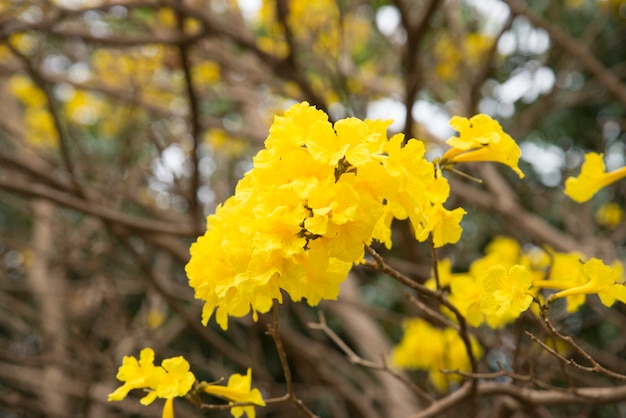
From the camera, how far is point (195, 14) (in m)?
2.47

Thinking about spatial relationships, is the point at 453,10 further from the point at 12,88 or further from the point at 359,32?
the point at 12,88

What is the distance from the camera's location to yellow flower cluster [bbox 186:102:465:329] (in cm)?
88

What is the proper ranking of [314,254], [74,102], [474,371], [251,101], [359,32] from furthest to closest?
1. [359,32]
2. [74,102]
3. [251,101]
4. [474,371]
5. [314,254]

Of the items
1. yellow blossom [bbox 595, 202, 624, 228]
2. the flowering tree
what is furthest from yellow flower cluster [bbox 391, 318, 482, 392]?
yellow blossom [bbox 595, 202, 624, 228]

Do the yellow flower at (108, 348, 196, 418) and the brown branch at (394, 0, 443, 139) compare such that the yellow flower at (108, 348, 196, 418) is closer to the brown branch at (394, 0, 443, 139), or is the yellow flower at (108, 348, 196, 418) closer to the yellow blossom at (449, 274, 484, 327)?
the yellow blossom at (449, 274, 484, 327)

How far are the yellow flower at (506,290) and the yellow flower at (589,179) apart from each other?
1.39 feet

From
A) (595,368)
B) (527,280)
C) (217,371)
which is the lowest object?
(217,371)

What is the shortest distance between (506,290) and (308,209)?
0.36 meters

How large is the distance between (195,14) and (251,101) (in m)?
1.75

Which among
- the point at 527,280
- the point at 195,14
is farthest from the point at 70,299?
the point at 527,280

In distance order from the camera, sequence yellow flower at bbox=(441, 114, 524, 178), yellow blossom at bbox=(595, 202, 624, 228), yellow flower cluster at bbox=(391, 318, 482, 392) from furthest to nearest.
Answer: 1. yellow blossom at bbox=(595, 202, 624, 228)
2. yellow flower cluster at bbox=(391, 318, 482, 392)
3. yellow flower at bbox=(441, 114, 524, 178)

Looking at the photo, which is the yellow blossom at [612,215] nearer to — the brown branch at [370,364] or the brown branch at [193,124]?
the brown branch at [193,124]

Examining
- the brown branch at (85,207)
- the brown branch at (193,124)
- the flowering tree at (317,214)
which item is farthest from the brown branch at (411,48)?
the brown branch at (85,207)

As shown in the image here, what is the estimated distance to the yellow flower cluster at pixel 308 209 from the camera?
0.88m
